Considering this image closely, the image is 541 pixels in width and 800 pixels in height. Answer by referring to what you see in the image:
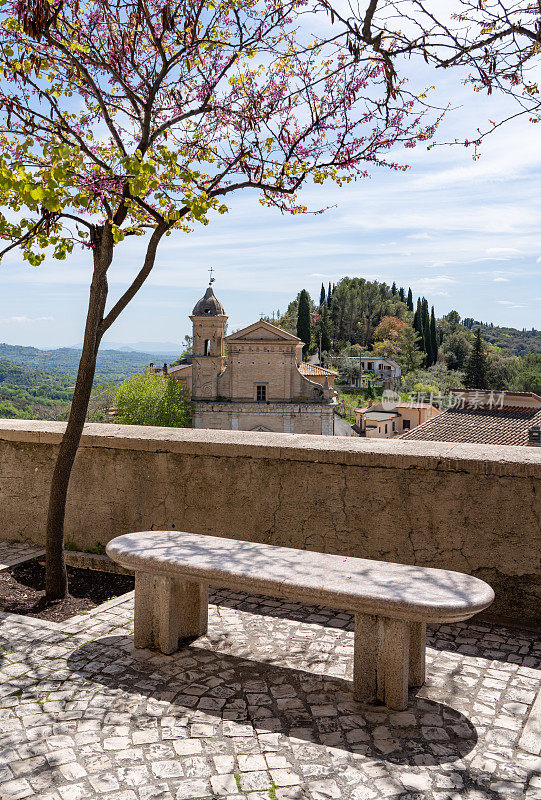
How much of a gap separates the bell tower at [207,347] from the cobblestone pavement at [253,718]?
35.2 meters

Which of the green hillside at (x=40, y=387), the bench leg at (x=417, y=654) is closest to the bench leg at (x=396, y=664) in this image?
the bench leg at (x=417, y=654)

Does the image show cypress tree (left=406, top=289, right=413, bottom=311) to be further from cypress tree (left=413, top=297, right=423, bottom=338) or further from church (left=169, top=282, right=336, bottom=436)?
church (left=169, top=282, right=336, bottom=436)

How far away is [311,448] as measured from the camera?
3814 mm

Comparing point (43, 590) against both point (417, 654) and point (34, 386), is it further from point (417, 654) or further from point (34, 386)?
point (34, 386)

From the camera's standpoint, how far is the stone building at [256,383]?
37312mm

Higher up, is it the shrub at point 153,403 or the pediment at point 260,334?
the pediment at point 260,334

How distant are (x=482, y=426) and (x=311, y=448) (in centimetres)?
1839

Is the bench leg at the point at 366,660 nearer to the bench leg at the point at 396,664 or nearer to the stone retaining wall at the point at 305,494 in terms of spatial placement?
the bench leg at the point at 396,664

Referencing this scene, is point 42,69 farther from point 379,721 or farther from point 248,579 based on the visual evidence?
point 379,721

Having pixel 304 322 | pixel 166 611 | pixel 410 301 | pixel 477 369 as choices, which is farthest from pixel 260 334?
pixel 410 301

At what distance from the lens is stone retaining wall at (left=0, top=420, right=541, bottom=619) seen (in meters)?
3.39

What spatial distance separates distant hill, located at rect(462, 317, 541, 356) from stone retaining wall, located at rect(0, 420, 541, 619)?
126534 mm

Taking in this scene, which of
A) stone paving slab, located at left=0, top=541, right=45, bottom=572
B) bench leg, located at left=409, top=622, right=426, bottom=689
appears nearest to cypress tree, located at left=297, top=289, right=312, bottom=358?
stone paving slab, located at left=0, top=541, right=45, bottom=572

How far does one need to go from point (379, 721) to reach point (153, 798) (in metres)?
0.95
